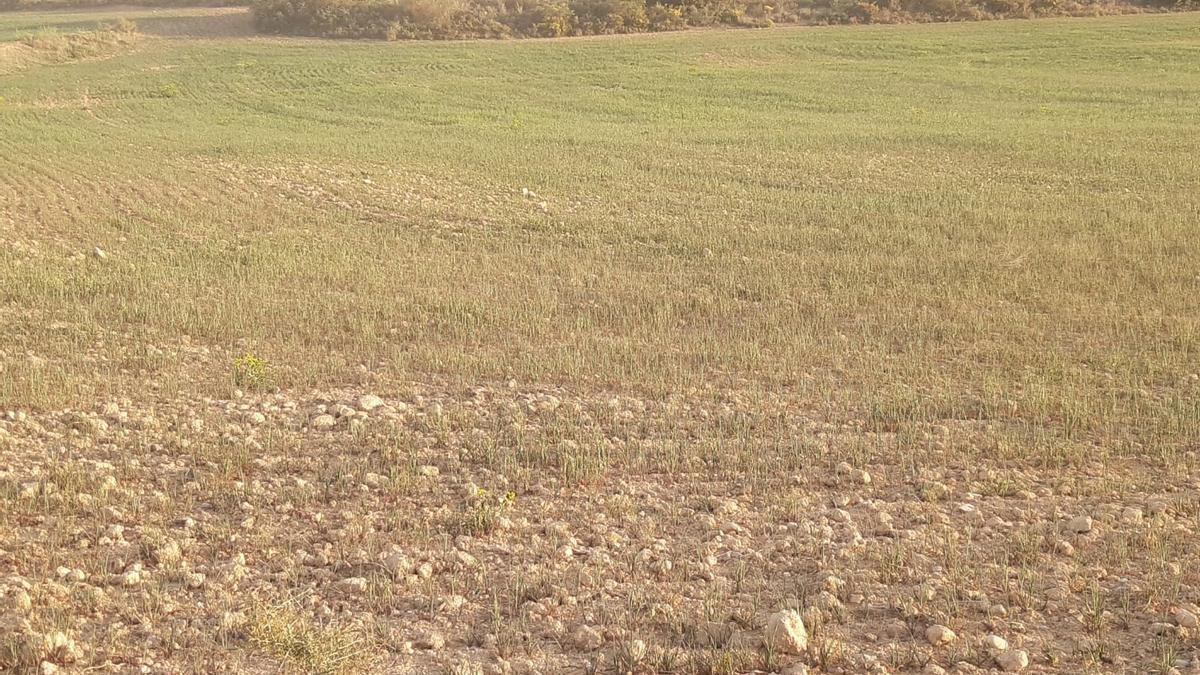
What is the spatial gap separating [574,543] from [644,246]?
894 cm

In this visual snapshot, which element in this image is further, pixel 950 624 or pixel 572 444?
pixel 572 444

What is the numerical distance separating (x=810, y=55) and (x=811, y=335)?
34582 millimetres

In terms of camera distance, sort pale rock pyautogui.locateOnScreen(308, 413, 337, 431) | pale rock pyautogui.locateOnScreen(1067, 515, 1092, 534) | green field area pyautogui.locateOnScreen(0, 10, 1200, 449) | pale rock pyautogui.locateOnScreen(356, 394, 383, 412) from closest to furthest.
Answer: pale rock pyautogui.locateOnScreen(1067, 515, 1092, 534)
pale rock pyautogui.locateOnScreen(308, 413, 337, 431)
pale rock pyautogui.locateOnScreen(356, 394, 383, 412)
green field area pyautogui.locateOnScreen(0, 10, 1200, 449)

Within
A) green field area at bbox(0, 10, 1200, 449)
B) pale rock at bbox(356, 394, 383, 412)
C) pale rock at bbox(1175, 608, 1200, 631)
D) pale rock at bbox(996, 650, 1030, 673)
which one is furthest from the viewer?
green field area at bbox(0, 10, 1200, 449)

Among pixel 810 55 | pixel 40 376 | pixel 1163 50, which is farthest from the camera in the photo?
pixel 810 55

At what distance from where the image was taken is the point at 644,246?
49.9 feet

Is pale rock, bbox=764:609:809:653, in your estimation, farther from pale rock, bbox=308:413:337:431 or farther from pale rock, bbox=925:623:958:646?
pale rock, bbox=308:413:337:431

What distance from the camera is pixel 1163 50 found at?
40781 mm

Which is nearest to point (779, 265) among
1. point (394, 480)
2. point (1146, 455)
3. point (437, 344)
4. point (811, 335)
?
point (811, 335)

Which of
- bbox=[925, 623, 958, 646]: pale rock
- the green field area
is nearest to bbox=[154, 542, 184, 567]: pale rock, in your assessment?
the green field area

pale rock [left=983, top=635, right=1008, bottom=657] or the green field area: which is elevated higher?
pale rock [left=983, top=635, right=1008, bottom=657]

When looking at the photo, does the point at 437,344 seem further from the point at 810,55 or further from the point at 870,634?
the point at 810,55

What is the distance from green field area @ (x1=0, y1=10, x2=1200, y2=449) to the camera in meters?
9.99

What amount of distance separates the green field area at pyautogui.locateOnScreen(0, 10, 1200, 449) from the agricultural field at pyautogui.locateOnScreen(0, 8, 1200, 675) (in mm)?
78
